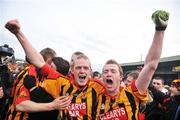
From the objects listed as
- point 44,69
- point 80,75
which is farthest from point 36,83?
point 80,75

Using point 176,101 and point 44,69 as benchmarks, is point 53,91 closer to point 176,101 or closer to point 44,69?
point 44,69

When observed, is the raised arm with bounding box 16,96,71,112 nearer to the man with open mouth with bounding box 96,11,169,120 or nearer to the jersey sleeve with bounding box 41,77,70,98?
the jersey sleeve with bounding box 41,77,70,98

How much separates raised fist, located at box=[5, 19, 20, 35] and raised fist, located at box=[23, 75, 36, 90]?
752 millimetres

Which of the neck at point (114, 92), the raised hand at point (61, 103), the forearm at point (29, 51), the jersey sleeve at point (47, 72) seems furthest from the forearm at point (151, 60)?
the forearm at point (29, 51)

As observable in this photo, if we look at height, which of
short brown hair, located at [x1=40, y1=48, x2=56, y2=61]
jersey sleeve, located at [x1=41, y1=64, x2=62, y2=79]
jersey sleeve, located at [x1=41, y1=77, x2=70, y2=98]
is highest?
short brown hair, located at [x1=40, y1=48, x2=56, y2=61]

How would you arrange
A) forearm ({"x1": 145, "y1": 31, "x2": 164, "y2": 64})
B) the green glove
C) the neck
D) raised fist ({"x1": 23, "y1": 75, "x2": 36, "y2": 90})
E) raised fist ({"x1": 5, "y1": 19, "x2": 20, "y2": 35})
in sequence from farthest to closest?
the neck < raised fist ({"x1": 23, "y1": 75, "x2": 36, "y2": 90}) < forearm ({"x1": 145, "y1": 31, "x2": 164, "y2": 64}) < raised fist ({"x1": 5, "y1": 19, "x2": 20, "y2": 35}) < the green glove

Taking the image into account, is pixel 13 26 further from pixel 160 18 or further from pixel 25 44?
pixel 160 18

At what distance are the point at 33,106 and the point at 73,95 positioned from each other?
551 millimetres

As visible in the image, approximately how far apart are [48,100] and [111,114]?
0.81m

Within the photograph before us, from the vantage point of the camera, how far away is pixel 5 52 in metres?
4.50

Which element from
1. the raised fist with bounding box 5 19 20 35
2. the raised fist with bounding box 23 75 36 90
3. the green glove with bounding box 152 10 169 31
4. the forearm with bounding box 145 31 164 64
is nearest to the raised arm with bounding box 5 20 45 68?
the raised fist with bounding box 5 19 20 35

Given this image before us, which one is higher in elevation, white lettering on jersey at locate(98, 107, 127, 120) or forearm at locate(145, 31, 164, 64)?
forearm at locate(145, 31, 164, 64)

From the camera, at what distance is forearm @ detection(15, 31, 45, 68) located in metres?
3.68

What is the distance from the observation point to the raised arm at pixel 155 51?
3.36 m
